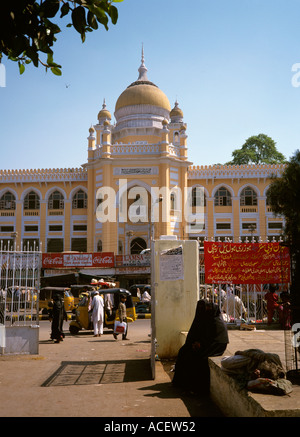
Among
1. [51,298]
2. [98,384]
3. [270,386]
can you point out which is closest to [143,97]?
[51,298]

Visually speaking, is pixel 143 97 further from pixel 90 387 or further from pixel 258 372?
pixel 258 372

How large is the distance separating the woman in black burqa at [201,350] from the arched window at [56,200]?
29992 millimetres

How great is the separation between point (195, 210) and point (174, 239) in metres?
26.4

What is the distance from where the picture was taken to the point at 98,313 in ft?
39.7

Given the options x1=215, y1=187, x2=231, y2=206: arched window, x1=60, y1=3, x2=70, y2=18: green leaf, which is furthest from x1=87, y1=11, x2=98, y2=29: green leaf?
x1=215, y1=187, x2=231, y2=206: arched window

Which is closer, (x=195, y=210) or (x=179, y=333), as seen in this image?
(x=179, y=333)

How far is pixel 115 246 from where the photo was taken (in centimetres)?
3098

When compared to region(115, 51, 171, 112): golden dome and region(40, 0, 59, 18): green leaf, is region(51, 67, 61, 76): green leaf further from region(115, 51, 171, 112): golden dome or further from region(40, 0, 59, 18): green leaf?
region(115, 51, 171, 112): golden dome

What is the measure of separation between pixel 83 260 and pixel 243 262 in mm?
18356

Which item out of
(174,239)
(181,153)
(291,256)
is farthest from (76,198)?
(291,256)
